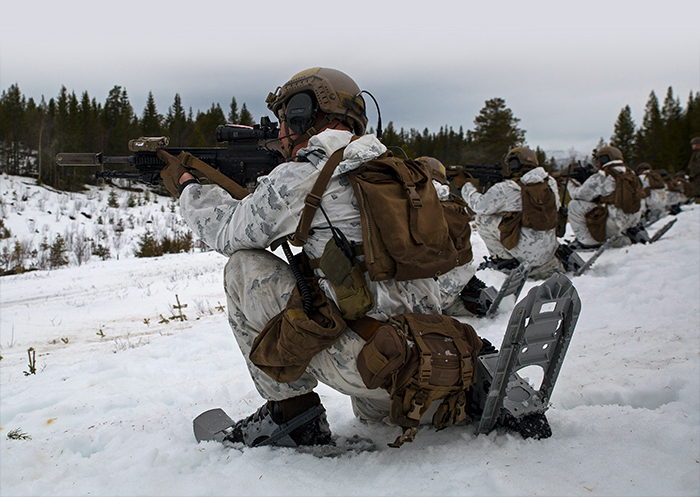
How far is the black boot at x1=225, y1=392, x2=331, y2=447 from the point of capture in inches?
81.7

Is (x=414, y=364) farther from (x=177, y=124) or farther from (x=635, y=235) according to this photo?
(x=177, y=124)

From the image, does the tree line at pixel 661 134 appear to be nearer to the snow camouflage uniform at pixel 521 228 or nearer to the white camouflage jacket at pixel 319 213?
the snow camouflage uniform at pixel 521 228

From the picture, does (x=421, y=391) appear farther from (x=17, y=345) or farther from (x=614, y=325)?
(x=17, y=345)

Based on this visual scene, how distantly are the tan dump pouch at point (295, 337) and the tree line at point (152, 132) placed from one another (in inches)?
900

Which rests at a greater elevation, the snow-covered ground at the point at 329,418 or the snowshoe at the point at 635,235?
the snowshoe at the point at 635,235

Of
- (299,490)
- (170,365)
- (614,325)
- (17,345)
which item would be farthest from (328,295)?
(17,345)

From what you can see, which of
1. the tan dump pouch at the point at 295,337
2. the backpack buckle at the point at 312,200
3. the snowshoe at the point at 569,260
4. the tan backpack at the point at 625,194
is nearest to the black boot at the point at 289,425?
the tan dump pouch at the point at 295,337

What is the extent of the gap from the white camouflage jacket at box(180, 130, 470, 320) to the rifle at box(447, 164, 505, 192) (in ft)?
16.4

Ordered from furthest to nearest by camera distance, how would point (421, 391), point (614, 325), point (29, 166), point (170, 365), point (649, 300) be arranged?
point (29, 166) → point (649, 300) → point (614, 325) → point (170, 365) → point (421, 391)

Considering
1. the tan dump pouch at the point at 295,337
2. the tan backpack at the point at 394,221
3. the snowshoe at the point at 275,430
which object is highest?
the tan backpack at the point at 394,221

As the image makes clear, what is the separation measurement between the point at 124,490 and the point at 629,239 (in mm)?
9009

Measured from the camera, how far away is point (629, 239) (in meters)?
8.16

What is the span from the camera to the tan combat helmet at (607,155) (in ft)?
26.6

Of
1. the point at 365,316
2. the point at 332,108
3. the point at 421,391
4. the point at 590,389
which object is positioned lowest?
the point at 590,389
